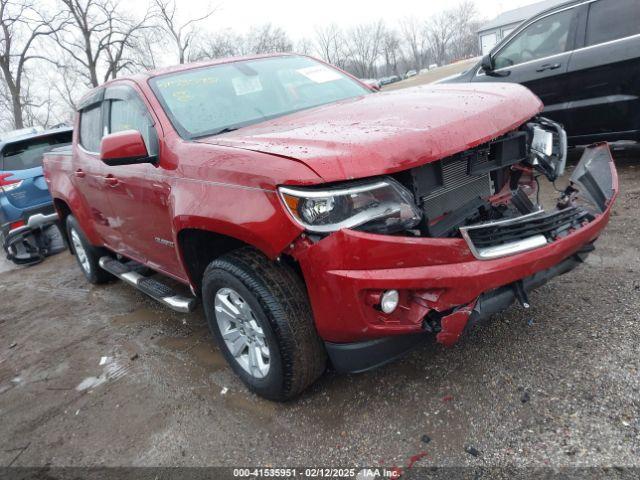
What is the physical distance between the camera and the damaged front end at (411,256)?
1.88 meters

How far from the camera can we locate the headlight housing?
6.25ft

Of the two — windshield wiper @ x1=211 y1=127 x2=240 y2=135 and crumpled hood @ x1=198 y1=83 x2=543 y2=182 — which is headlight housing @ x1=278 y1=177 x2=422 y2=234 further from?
windshield wiper @ x1=211 y1=127 x2=240 y2=135

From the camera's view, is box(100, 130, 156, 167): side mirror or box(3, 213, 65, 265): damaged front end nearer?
box(100, 130, 156, 167): side mirror

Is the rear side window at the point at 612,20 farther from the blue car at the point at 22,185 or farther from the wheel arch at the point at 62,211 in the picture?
the blue car at the point at 22,185

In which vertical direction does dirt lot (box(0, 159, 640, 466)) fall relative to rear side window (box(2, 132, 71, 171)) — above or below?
below

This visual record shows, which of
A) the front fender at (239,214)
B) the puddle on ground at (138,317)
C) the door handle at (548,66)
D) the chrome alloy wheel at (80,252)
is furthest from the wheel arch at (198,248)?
the door handle at (548,66)

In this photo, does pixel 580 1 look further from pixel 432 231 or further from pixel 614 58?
pixel 432 231

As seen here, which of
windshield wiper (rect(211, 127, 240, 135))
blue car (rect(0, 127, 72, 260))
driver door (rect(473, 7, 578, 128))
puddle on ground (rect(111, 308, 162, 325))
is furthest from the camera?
blue car (rect(0, 127, 72, 260))

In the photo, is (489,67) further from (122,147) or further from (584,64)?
(122,147)

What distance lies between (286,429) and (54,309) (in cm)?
346

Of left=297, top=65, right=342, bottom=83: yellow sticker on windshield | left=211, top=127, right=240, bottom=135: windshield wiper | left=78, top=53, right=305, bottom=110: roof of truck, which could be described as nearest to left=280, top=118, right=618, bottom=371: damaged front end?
left=211, top=127, right=240, bottom=135: windshield wiper

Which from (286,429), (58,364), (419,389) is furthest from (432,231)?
(58,364)

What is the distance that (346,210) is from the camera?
1.93 metres

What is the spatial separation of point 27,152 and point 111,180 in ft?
13.7
